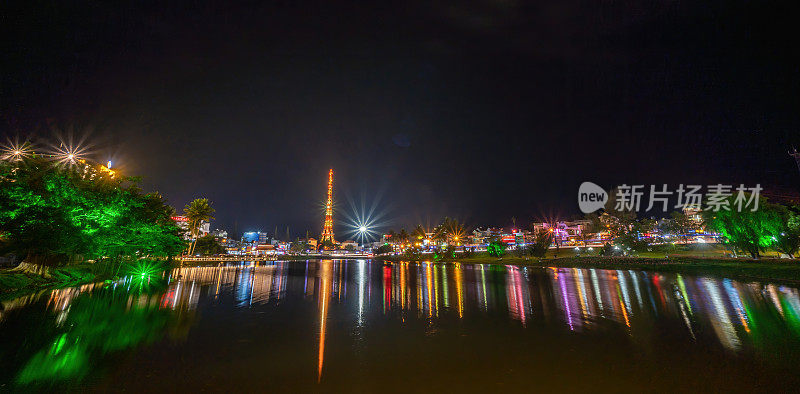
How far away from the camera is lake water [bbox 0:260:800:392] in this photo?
6.75m

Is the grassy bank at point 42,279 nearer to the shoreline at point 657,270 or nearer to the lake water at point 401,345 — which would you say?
the shoreline at point 657,270

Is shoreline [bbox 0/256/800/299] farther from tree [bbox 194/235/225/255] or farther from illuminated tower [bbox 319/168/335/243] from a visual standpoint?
illuminated tower [bbox 319/168/335/243]

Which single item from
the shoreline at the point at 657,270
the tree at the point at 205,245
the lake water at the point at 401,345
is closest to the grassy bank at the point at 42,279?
the shoreline at the point at 657,270

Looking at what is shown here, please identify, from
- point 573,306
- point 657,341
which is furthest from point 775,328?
point 573,306

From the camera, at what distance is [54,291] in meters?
19.6

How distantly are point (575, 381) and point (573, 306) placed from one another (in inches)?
405

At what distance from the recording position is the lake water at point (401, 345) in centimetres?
675

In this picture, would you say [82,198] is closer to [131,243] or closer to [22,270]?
[22,270]

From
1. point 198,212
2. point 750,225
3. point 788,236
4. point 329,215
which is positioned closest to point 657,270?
point 750,225

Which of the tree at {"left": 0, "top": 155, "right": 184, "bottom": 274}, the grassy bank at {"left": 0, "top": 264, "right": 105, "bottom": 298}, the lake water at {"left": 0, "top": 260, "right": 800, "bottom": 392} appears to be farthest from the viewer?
the tree at {"left": 0, "top": 155, "right": 184, "bottom": 274}

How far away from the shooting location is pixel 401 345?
9.52 m
